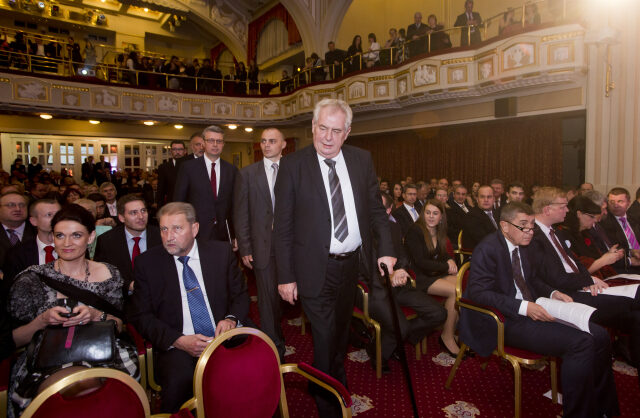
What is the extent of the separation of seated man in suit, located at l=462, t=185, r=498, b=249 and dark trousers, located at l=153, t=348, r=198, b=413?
3.46 meters

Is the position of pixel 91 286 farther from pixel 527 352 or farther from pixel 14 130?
pixel 14 130

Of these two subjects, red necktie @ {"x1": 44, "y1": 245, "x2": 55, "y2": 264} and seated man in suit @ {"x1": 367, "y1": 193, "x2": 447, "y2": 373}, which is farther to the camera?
seated man in suit @ {"x1": 367, "y1": 193, "x2": 447, "y2": 373}

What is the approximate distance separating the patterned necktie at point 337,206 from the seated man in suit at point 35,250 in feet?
5.67

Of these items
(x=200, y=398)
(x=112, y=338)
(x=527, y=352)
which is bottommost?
(x=527, y=352)

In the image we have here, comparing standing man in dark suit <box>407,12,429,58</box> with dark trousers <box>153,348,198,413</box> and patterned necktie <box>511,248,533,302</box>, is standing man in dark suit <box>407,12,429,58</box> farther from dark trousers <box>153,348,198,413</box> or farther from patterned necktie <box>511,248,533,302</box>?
dark trousers <box>153,348,198,413</box>

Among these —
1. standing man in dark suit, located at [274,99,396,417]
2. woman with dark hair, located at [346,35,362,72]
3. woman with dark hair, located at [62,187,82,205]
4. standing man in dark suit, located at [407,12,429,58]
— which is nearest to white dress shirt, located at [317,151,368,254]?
standing man in dark suit, located at [274,99,396,417]

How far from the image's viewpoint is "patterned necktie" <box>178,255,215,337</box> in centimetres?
207

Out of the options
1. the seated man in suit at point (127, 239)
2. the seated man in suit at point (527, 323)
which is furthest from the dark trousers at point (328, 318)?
the seated man in suit at point (127, 239)

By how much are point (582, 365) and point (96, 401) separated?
7.31ft

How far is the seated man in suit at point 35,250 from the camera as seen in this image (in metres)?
2.26

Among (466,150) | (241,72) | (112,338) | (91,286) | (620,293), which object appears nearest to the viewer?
(112,338)

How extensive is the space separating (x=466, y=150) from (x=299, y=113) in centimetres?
487

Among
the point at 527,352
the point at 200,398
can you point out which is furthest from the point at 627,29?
the point at 200,398

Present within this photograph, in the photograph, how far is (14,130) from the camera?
1190 cm
